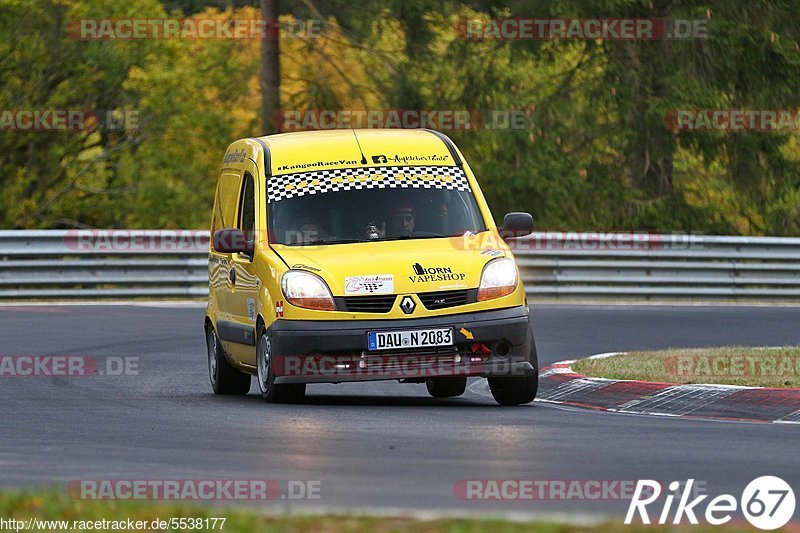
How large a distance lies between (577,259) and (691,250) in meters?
1.68

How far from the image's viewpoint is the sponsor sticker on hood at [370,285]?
12164 millimetres

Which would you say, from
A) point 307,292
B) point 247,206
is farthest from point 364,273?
point 247,206

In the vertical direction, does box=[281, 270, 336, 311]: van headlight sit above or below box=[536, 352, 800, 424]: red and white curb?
above

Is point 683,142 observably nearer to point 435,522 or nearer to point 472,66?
point 472,66

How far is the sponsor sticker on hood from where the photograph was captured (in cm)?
1216

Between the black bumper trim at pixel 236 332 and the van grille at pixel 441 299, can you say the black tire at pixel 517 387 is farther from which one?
the black bumper trim at pixel 236 332

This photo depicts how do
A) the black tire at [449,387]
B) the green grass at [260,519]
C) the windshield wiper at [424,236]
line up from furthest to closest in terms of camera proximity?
the black tire at [449,387], the windshield wiper at [424,236], the green grass at [260,519]

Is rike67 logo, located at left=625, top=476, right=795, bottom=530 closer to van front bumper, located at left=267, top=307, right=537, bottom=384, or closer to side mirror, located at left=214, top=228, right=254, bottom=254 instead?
van front bumper, located at left=267, top=307, right=537, bottom=384

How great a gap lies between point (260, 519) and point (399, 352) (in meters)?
5.04

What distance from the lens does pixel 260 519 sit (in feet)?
23.3

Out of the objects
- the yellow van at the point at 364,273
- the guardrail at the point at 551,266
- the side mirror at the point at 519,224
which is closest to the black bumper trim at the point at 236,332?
the yellow van at the point at 364,273

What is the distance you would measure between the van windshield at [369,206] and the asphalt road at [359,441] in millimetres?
1264

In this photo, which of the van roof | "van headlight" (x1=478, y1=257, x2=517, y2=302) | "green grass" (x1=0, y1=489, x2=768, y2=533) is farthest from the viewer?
the van roof

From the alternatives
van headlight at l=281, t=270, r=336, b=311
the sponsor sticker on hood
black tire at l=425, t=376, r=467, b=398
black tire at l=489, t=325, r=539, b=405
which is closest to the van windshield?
van headlight at l=281, t=270, r=336, b=311
